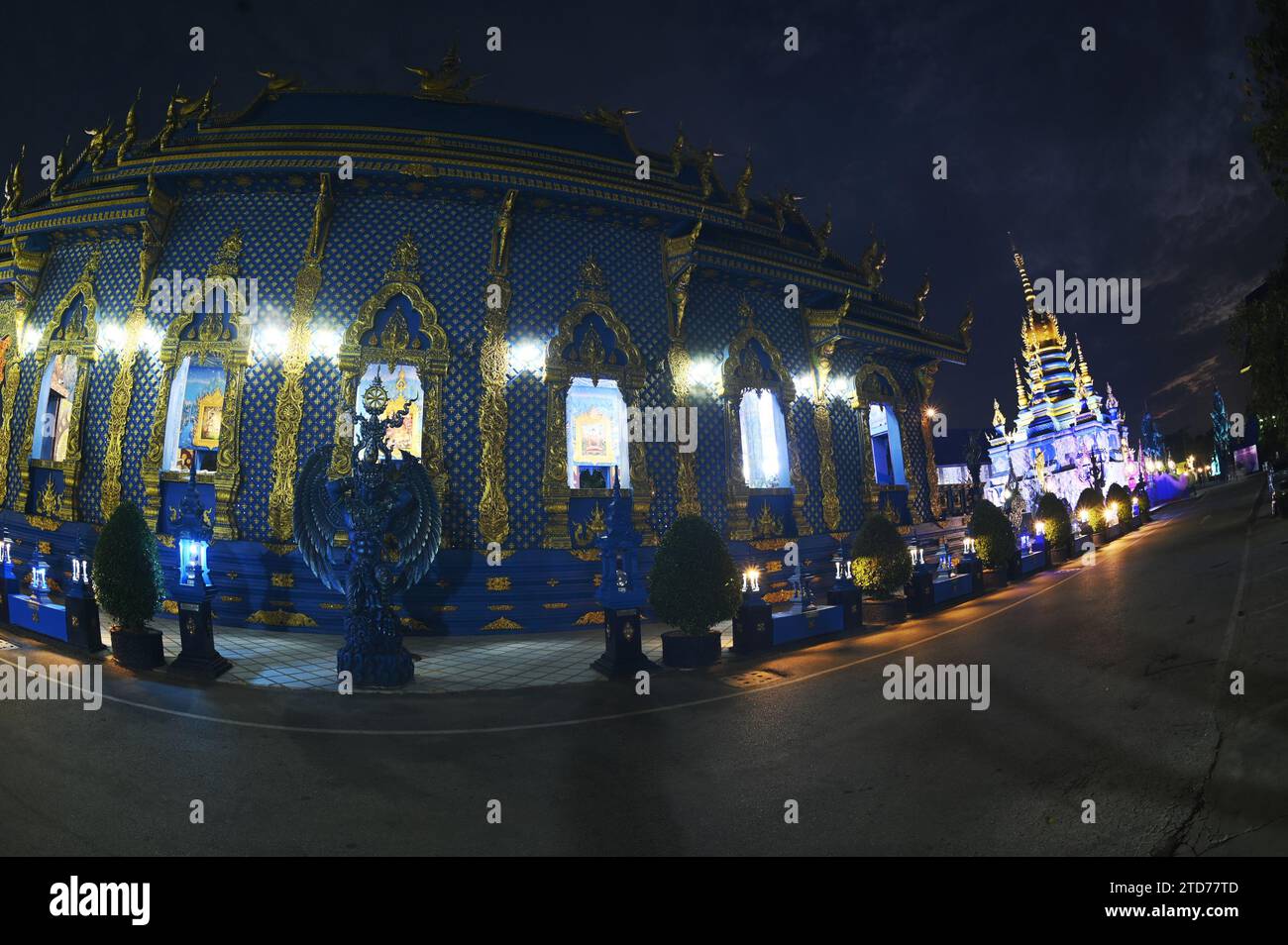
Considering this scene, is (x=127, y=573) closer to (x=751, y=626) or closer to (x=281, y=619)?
(x=281, y=619)

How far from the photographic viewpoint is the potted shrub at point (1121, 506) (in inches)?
1122

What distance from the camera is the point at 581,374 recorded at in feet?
43.5

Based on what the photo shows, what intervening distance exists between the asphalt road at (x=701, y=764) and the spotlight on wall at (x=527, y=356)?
305 inches

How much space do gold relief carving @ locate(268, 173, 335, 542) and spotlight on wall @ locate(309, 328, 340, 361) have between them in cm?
14

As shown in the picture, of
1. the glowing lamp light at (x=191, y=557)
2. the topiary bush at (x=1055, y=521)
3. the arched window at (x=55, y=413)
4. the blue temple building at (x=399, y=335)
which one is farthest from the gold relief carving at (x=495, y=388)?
the topiary bush at (x=1055, y=521)

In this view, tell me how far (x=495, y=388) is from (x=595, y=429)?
3332 mm

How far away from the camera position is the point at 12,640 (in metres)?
9.19

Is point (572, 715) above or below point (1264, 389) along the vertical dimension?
below

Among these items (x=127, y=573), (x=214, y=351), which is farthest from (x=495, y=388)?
(x=127, y=573)

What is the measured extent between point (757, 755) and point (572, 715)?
8.05 ft

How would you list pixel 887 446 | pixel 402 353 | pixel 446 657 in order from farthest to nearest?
pixel 887 446
pixel 402 353
pixel 446 657

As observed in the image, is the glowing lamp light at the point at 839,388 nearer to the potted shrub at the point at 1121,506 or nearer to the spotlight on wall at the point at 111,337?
the spotlight on wall at the point at 111,337

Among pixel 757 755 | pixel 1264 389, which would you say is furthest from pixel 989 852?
pixel 1264 389
